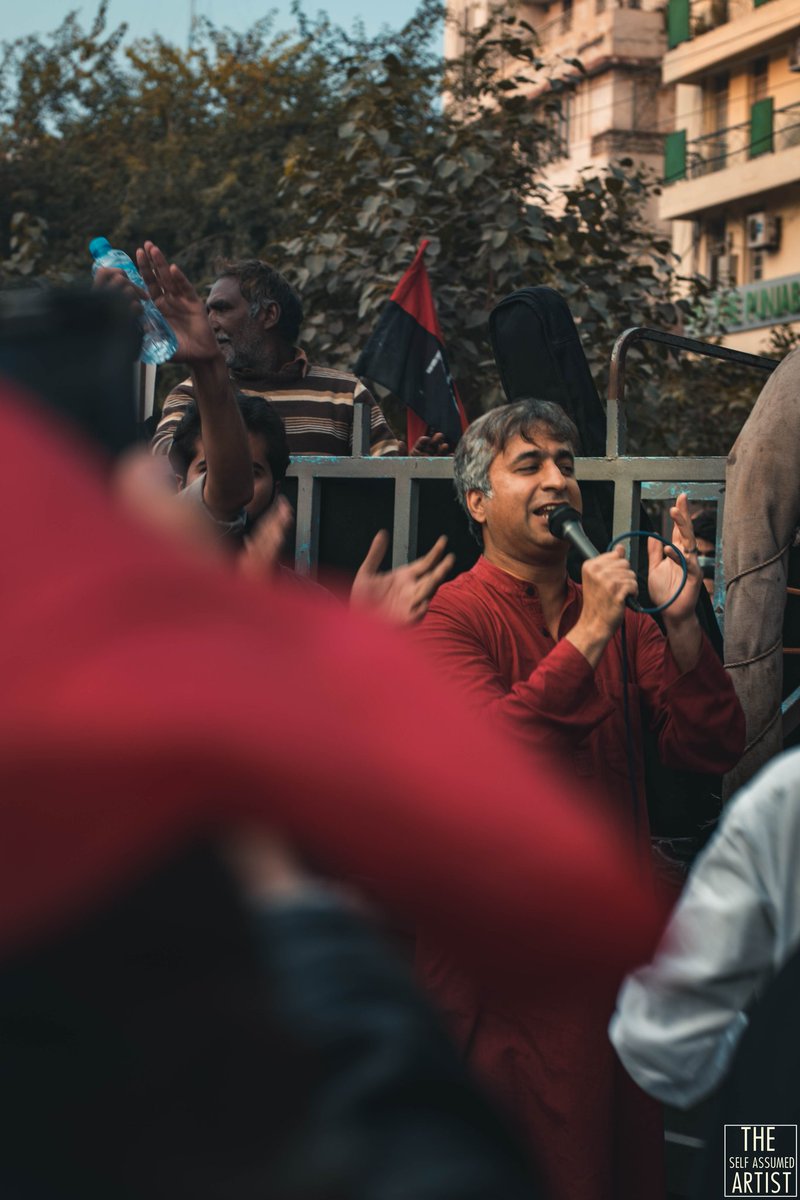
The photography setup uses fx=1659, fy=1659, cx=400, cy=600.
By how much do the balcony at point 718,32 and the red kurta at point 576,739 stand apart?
100 feet

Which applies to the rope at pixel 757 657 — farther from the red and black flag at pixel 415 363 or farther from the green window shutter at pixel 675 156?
the green window shutter at pixel 675 156

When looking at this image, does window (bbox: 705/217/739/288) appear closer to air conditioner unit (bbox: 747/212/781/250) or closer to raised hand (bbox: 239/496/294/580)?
air conditioner unit (bbox: 747/212/781/250)

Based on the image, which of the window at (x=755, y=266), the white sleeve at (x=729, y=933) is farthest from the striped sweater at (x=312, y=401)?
the window at (x=755, y=266)

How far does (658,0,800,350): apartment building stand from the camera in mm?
31031

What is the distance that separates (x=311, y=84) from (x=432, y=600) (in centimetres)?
2482

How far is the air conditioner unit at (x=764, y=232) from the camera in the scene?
104 ft

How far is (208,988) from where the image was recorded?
755mm

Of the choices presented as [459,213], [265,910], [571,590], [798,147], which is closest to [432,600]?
[571,590]

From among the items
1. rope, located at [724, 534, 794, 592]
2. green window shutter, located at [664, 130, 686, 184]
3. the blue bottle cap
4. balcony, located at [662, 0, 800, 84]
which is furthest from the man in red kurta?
green window shutter, located at [664, 130, 686, 184]

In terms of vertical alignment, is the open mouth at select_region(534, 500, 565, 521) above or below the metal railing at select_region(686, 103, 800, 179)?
below

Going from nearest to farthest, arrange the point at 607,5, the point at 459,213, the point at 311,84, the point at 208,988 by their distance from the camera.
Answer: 1. the point at 208,988
2. the point at 459,213
3. the point at 311,84
4. the point at 607,5

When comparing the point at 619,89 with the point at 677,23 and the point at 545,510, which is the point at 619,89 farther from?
the point at 545,510

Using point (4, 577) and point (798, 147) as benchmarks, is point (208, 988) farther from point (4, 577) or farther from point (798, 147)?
point (798, 147)

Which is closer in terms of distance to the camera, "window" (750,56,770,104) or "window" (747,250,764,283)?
"window" (747,250,764,283)
